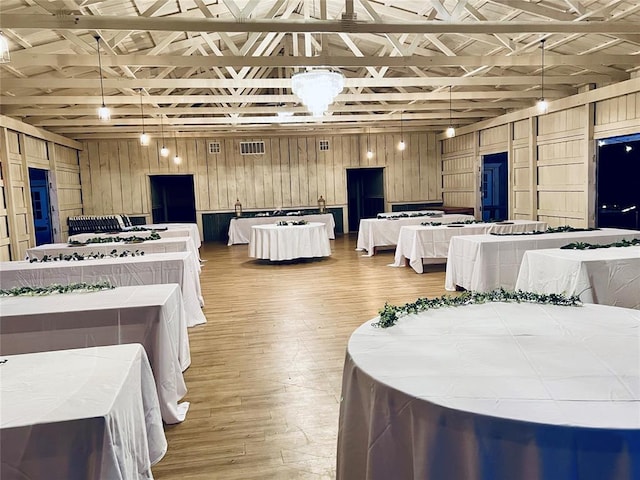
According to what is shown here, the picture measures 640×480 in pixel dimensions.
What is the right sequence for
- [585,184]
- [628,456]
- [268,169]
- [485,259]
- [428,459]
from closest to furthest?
[628,456] < [428,459] < [485,259] < [585,184] < [268,169]

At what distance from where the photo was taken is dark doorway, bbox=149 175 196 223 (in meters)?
16.0

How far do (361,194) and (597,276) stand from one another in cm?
1315

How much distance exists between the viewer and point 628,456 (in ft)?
4.51

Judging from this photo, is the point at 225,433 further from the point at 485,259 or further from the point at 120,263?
the point at 485,259

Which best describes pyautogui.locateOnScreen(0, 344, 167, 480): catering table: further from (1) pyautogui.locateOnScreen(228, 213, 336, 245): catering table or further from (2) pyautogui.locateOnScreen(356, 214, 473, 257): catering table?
(1) pyautogui.locateOnScreen(228, 213, 336, 245): catering table

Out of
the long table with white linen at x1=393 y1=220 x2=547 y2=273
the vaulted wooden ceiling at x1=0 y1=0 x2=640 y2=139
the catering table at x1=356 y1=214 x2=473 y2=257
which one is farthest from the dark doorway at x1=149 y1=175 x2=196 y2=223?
the long table with white linen at x1=393 y1=220 x2=547 y2=273

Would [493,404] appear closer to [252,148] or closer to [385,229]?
[385,229]

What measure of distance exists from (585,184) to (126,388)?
9390 mm

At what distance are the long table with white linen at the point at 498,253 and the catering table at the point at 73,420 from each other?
4890mm

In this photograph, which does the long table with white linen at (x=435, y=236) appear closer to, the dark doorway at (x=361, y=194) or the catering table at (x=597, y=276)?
the catering table at (x=597, y=276)

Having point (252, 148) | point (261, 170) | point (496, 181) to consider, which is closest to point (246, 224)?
point (261, 170)

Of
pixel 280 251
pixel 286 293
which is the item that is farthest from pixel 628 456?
pixel 280 251

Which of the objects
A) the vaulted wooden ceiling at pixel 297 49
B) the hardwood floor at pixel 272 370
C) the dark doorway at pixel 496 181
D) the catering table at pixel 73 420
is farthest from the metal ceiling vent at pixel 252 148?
the catering table at pixel 73 420

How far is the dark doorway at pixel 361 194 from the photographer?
655 inches
